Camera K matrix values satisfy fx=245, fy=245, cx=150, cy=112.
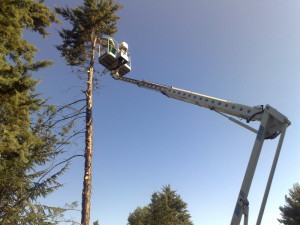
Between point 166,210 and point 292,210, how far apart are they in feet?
45.8

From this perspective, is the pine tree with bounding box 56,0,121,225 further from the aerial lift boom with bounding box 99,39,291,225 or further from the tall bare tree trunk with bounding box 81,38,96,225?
the aerial lift boom with bounding box 99,39,291,225

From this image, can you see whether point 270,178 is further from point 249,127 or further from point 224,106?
point 224,106

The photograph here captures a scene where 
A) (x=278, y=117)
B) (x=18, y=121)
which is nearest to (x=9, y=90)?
(x=18, y=121)

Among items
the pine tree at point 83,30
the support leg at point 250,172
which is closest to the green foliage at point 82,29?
the pine tree at point 83,30

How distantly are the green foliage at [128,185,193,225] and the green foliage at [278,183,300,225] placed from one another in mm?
11095

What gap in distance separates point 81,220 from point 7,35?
796cm

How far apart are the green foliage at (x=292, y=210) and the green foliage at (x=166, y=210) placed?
1110 cm

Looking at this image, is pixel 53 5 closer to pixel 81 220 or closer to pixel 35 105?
pixel 35 105

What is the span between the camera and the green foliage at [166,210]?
2692 cm

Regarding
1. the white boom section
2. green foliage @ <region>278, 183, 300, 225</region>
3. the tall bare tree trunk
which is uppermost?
green foliage @ <region>278, 183, 300, 225</region>

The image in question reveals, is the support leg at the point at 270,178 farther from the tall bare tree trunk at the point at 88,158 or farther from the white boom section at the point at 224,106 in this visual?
the tall bare tree trunk at the point at 88,158

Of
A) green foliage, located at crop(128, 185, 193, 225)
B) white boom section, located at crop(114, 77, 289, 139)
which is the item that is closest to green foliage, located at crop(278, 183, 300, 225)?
green foliage, located at crop(128, 185, 193, 225)

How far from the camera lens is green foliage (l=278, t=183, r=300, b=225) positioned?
26.6 metres

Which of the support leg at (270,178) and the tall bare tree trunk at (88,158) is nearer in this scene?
the support leg at (270,178)
